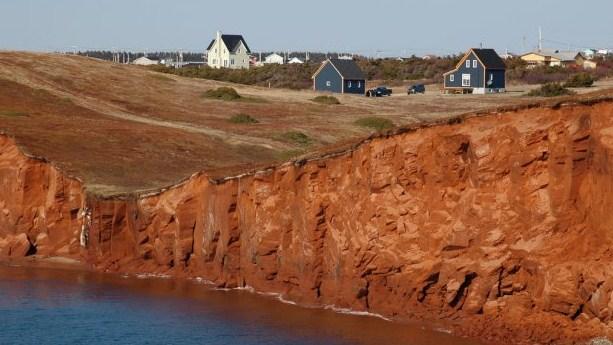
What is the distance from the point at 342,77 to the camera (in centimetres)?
11825

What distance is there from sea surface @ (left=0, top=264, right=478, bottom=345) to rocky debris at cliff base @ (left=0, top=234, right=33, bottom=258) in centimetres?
546

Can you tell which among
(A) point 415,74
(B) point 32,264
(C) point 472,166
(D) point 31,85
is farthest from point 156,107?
(A) point 415,74

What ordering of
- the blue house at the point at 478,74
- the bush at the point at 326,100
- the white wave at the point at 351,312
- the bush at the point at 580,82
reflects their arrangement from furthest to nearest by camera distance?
the blue house at the point at 478,74, the bush at the point at 580,82, the bush at the point at 326,100, the white wave at the point at 351,312

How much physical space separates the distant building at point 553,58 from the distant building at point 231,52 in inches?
1565

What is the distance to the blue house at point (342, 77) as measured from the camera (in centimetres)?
11869

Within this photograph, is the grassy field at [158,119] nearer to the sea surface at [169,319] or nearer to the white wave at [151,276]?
the white wave at [151,276]

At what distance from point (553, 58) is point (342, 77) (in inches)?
2027

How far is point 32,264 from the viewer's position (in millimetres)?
47219

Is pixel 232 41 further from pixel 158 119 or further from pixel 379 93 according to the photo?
pixel 158 119

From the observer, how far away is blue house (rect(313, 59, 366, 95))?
118688 mm

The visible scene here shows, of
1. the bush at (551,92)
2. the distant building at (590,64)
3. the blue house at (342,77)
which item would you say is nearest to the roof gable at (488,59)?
the blue house at (342,77)

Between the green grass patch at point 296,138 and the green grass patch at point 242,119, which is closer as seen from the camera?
the green grass patch at point 296,138

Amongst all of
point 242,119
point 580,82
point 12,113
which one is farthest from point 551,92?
point 12,113

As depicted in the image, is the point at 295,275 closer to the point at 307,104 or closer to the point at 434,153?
the point at 434,153
